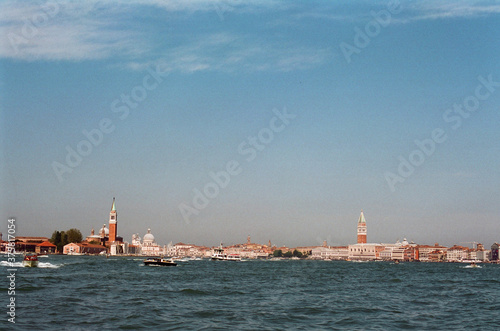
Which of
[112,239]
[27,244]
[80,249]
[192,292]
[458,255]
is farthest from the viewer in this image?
[458,255]

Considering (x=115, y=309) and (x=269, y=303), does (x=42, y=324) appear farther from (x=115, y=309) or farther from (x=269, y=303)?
(x=269, y=303)

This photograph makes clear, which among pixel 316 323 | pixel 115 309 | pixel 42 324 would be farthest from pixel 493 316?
pixel 42 324

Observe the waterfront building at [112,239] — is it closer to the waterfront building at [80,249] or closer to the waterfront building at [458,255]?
the waterfront building at [80,249]

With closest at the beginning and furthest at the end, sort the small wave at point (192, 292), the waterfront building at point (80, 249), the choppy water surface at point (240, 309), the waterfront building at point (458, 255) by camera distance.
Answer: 1. the choppy water surface at point (240, 309)
2. the small wave at point (192, 292)
3. the waterfront building at point (80, 249)
4. the waterfront building at point (458, 255)

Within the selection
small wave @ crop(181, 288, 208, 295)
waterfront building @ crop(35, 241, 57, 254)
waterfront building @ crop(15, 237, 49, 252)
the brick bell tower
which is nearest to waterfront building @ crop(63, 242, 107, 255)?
waterfront building @ crop(35, 241, 57, 254)

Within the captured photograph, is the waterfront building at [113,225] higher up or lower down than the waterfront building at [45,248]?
higher up

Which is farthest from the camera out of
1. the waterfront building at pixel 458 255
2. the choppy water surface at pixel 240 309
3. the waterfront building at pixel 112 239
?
the waterfront building at pixel 458 255

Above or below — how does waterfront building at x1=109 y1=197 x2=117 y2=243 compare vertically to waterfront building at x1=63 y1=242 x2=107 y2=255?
above

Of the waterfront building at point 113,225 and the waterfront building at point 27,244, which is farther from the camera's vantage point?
the waterfront building at point 113,225

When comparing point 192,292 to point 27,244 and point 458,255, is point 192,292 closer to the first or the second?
point 27,244

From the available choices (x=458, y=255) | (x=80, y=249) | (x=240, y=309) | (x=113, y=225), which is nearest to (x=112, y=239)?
(x=113, y=225)

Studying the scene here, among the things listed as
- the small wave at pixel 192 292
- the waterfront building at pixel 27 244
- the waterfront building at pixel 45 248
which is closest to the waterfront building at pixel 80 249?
the waterfront building at pixel 45 248

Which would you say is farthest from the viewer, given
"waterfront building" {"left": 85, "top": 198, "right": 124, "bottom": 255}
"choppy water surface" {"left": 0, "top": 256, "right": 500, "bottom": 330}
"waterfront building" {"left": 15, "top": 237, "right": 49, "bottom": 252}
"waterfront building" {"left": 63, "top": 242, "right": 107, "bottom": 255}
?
"waterfront building" {"left": 85, "top": 198, "right": 124, "bottom": 255}

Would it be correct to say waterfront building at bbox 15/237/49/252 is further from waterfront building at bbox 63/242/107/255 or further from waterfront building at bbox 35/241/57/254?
waterfront building at bbox 63/242/107/255
